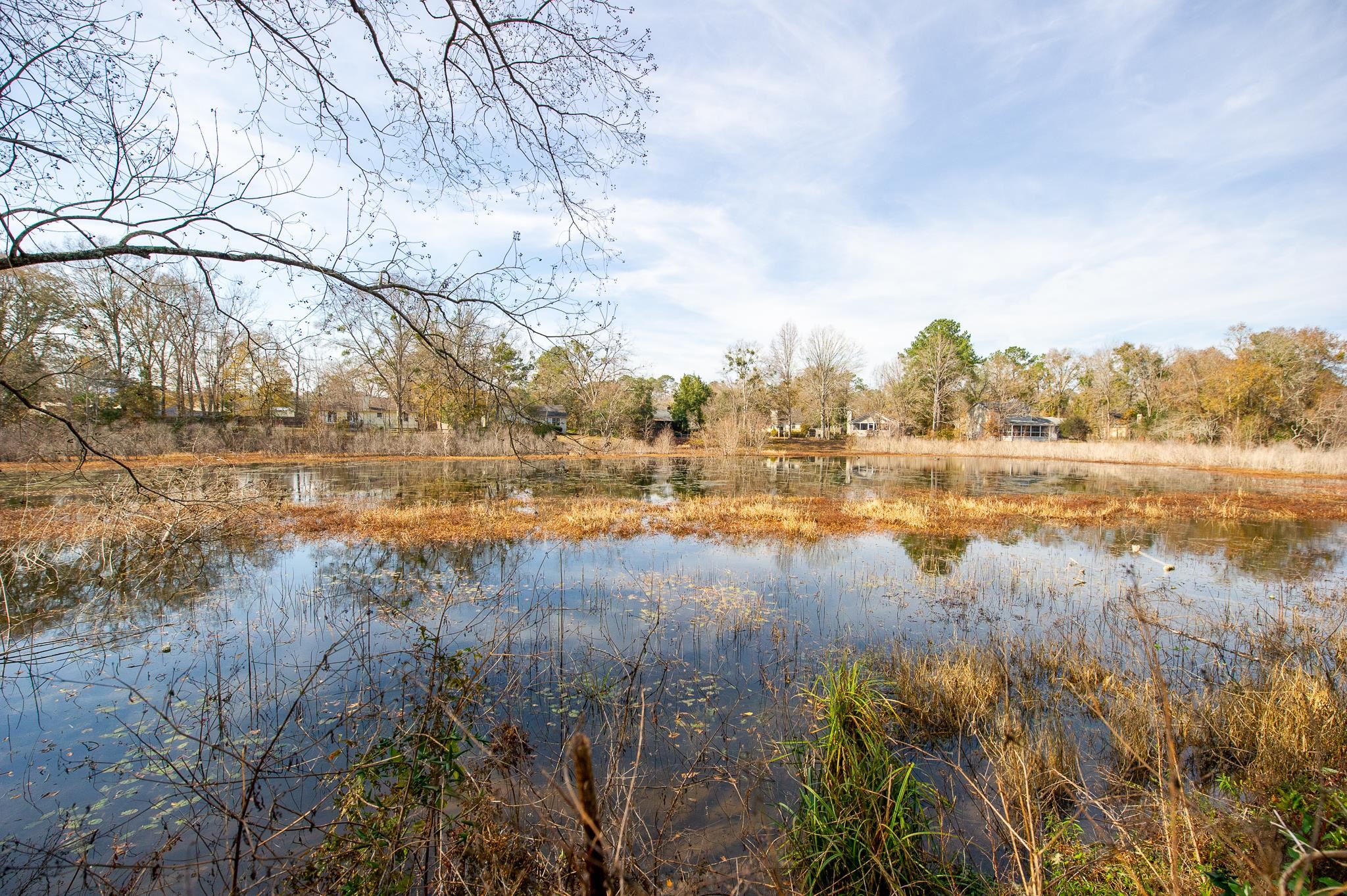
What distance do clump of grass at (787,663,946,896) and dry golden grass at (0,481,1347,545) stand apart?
9576 mm

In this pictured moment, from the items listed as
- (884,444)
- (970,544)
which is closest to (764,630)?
(970,544)

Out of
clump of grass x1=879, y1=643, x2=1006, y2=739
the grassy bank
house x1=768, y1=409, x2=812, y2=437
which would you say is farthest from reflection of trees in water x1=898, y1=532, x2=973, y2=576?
house x1=768, y1=409, x2=812, y2=437

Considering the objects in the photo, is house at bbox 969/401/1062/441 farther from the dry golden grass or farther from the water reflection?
the dry golden grass

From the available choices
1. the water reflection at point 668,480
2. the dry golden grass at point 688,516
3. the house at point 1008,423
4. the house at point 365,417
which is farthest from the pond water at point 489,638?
the house at point 1008,423

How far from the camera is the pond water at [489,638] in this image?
13.8 ft

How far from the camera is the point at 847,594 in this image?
919 cm

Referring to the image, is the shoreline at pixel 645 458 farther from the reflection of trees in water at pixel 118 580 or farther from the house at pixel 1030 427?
the house at pixel 1030 427

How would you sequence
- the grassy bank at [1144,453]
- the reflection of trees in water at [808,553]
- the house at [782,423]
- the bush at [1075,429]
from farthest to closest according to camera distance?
1. the house at [782,423]
2. the bush at [1075,429]
3. the grassy bank at [1144,453]
4. the reflection of trees in water at [808,553]

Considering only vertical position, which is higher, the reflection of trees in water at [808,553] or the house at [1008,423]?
the house at [1008,423]

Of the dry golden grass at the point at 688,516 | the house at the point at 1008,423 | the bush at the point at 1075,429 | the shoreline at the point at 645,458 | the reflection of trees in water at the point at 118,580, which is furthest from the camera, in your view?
the bush at the point at 1075,429

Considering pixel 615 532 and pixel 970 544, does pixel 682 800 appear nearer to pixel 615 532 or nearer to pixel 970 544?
pixel 615 532

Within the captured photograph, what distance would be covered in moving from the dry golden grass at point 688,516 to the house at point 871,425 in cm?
3719

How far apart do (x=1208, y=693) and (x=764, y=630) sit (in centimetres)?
461

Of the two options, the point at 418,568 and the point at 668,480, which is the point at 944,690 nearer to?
the point at 418,568
